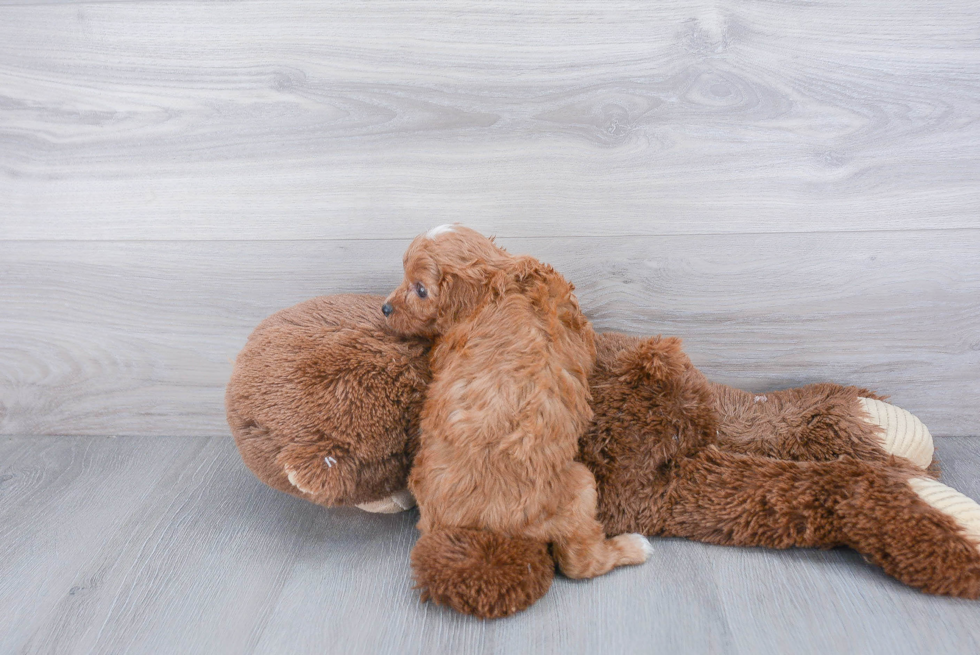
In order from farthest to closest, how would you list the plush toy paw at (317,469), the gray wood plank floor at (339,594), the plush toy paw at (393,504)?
Answer: 1. the plush toy paw at (393,504)
2. the plush toy paw at (317,469)
3. the gray wood plank floor at (339,594)

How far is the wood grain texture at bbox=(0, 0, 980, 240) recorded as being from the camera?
37.5 inches

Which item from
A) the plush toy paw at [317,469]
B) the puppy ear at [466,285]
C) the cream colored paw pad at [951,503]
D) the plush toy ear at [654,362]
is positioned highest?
the puppy ear at [466,285]

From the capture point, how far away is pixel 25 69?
105 cm

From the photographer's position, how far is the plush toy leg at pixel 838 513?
0.78m

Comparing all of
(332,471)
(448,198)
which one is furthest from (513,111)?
(332,471)

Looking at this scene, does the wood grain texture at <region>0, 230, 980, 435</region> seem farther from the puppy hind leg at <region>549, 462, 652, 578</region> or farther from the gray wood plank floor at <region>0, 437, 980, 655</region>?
the puppy hind leg at <region>549, 462, 652, 578</region>

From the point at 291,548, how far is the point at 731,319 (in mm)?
733

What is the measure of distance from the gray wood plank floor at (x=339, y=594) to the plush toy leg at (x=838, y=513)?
26 mm

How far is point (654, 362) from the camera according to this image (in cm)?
89

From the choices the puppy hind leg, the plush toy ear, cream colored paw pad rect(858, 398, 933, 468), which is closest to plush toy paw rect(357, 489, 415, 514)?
the puppy hind leg

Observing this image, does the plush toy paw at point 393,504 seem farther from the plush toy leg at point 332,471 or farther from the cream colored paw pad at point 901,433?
the cream colored paw pad at point 901,433

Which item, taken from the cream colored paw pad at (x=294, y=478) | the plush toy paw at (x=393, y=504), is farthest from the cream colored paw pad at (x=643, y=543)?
the cream colored paw pad at (x=294, y=478)

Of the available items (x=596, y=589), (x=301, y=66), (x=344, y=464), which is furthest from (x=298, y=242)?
(x=596, y=589)

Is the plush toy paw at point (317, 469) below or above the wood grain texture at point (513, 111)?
below
